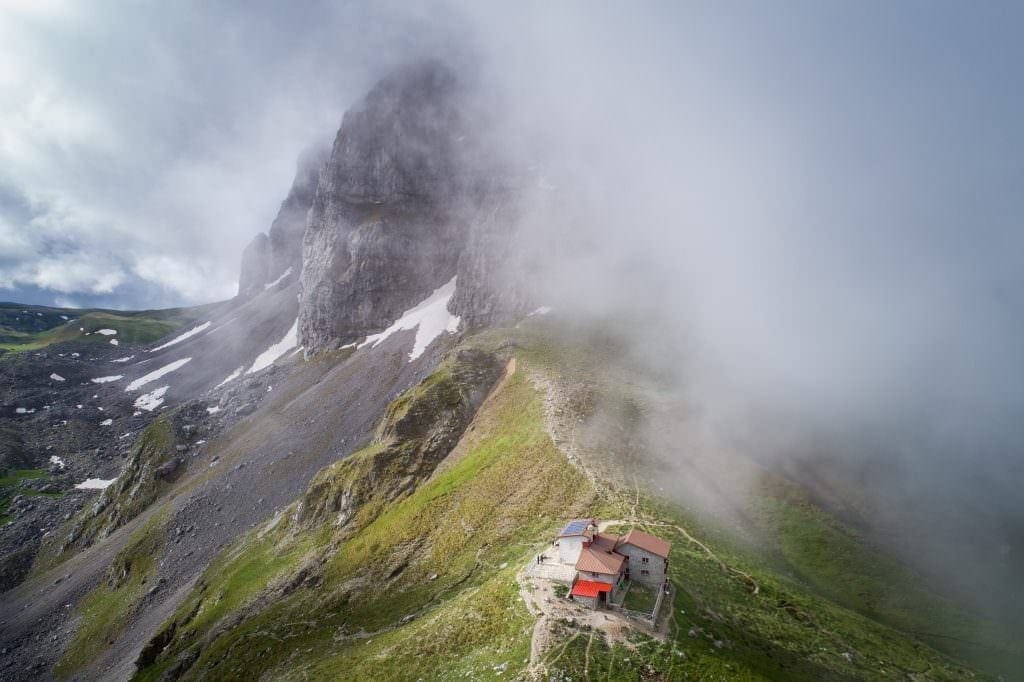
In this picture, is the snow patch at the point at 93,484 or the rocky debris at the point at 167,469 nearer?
the rocky debris at the point at 167,469

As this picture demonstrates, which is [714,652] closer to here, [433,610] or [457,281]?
[433,610]

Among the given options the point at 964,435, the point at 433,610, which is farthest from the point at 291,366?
the point at 964,435

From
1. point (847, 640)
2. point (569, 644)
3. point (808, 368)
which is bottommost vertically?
point (569, 644)

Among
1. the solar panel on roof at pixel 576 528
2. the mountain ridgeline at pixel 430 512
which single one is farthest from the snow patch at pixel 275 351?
the solar panel on roof at pixel 576 528

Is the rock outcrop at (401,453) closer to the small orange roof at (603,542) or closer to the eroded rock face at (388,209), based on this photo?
the small orange roof at (603,542)

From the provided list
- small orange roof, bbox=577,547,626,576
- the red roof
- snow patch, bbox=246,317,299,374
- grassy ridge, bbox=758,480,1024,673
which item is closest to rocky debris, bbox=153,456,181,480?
snow patch, bbox=246,317,299,374

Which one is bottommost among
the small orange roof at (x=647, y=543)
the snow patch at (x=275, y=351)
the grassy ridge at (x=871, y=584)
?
the small orange roof at (x=647, y=543)

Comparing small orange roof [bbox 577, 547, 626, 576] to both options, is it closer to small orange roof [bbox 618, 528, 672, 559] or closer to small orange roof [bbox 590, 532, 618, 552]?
small orange roof [bbox 590, 532, 618, 552]
